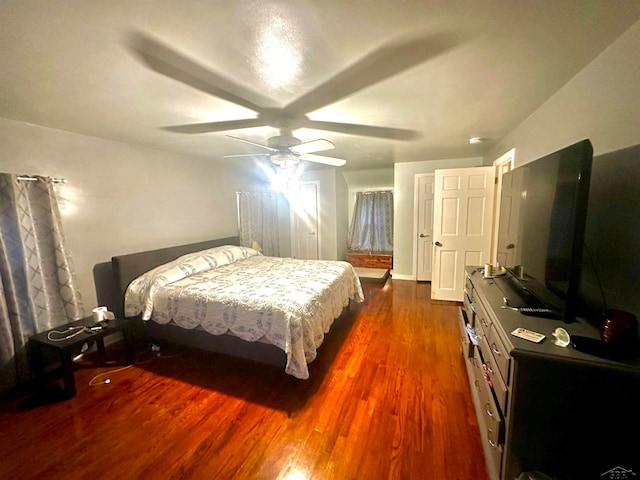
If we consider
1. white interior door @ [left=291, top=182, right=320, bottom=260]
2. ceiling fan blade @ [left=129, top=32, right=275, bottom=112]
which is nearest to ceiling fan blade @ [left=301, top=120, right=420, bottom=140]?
ceiling fan blade @ [left=129, top=32, right=275, bottom=112]

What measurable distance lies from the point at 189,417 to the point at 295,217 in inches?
169

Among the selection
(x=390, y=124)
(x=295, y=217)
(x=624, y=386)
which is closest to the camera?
(x=624, y=386)

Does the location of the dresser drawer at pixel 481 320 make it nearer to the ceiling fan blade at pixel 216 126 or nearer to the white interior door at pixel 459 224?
the white interior door at pixel 459 224

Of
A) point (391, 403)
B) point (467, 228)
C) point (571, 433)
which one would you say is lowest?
point (391, 403)

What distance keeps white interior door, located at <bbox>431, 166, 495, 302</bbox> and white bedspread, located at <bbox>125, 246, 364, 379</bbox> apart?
154 centimetres

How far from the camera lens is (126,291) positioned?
2.69 meters

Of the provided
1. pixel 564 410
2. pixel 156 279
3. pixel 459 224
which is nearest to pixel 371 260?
pixel 459 224

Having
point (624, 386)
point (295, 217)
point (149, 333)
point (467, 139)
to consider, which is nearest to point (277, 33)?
point (624, 386)

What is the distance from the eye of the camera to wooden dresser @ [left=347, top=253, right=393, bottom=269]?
5.70 meters

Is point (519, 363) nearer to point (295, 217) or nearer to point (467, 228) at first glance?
point (467, 228)

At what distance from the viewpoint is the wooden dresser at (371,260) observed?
570cm

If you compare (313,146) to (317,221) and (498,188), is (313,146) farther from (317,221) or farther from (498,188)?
(317,221)

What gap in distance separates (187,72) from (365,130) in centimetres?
175

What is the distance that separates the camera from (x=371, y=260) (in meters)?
5.82
